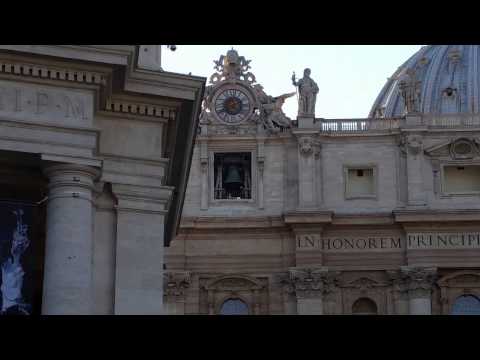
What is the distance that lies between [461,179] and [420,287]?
6.19 m

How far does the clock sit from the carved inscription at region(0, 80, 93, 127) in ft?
144

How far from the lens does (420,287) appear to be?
63.7m

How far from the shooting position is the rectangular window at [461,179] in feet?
217

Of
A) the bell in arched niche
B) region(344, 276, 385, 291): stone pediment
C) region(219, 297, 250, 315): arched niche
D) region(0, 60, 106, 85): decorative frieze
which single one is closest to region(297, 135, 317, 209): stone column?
the bell in arched niche

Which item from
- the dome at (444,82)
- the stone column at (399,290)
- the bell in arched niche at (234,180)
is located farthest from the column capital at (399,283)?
the dome at (444,82)

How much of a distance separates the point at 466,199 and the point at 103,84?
44.7 m

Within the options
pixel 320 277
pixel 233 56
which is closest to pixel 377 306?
pixel 320 277

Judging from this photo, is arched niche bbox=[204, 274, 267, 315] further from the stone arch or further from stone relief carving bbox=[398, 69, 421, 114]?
stone relief carving bbox=[398, 69, 421, 114]

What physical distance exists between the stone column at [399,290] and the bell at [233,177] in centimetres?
847

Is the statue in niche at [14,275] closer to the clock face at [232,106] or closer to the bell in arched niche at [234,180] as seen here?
the bell in arched niche at [234,180]

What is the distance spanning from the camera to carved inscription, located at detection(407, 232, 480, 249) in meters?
64.3

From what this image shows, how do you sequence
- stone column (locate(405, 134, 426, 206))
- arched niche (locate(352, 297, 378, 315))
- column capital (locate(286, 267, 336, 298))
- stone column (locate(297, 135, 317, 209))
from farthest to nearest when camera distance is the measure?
1. stone column (locate(405, 134, 426, 206))
2. stone column (locate(297, 135, 317, 209))
3. arched niche (locate(352, 297, 378, 315))
4. column capital (locate(286, 267, 336, 298))

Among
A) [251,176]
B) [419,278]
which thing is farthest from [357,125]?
[419,278]
